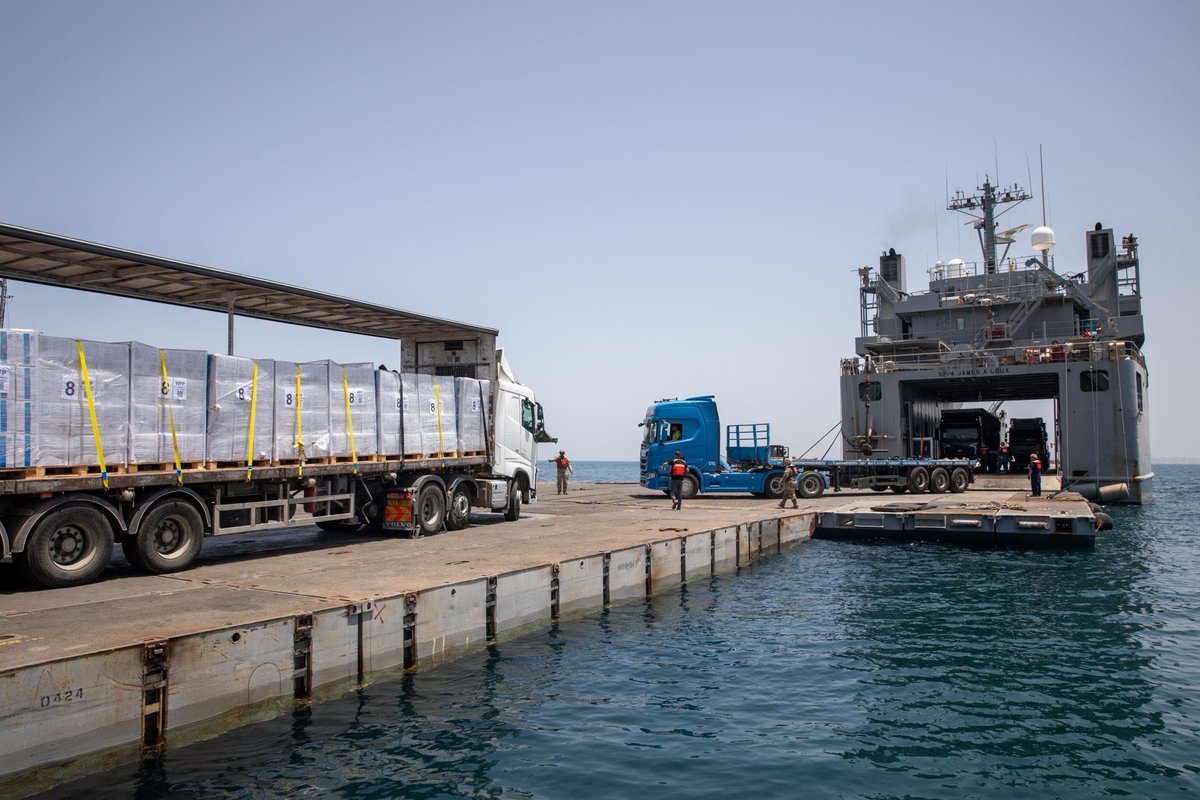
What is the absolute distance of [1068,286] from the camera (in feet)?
131

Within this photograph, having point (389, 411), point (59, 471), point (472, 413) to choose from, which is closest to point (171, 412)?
point (59, 471)

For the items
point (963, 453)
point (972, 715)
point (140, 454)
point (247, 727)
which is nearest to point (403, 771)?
point (247, 727)

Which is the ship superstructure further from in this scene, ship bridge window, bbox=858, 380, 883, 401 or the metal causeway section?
the metal causeway section

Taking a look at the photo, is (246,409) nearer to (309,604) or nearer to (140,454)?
(140,454)

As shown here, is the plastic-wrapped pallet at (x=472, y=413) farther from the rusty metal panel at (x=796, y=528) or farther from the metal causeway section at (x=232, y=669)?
the rusty metal panel at (x=796, y=528)

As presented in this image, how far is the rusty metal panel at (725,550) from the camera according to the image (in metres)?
19.9

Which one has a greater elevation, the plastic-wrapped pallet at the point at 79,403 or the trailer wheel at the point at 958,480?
the plastic-wrapped pallet at the point at 79,403

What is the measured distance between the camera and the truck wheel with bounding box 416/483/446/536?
18516 mm

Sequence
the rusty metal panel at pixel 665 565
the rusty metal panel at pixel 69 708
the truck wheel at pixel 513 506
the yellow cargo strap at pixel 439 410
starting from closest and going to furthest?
the rusty metal panel at pixel 69 708
the rusty metal panel at pixel 665 565
the yellow cargo strap at pixel 439 410
the truck wheel at pixel 513 506

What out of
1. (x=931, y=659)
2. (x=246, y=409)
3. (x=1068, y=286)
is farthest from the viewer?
(x=1068, y=286)

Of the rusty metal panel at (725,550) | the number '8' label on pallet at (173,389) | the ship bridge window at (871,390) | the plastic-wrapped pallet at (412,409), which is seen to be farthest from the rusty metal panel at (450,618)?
the ship bridge window at (871,390)

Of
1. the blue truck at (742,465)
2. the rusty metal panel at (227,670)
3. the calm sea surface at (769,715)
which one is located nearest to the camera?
the calm sea surface at (769,715)

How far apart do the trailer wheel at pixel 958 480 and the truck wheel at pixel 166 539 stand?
90.1 feet

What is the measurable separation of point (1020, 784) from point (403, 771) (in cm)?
577
